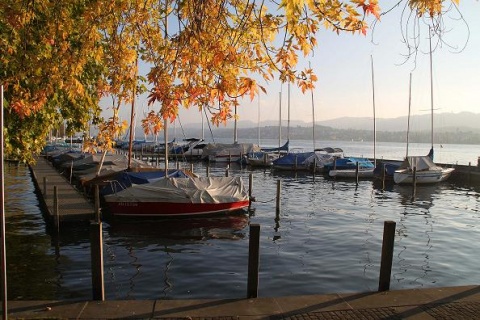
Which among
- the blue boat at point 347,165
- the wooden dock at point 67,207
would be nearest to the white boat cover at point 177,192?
the wooden dock at point 67,207

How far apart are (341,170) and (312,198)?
1582 cm

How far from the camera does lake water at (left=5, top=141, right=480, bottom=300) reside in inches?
424

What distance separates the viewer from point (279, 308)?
6.82m

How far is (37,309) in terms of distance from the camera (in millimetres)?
6688

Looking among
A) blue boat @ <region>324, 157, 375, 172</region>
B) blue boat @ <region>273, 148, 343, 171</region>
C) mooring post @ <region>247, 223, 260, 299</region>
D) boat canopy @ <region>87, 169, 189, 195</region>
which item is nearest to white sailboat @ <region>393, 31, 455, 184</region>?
blue boat @ <region>324, 157, 375, 172</region>

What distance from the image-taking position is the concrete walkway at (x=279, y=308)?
6.49 metres

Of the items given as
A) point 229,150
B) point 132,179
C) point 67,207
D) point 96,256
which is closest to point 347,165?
point 229,150

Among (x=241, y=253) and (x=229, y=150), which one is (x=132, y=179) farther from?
(x=229, y=150)

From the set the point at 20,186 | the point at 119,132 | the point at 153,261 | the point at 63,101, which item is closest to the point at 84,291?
the point at 153,261

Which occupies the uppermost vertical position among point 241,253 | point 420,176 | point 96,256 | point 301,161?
point 96,256

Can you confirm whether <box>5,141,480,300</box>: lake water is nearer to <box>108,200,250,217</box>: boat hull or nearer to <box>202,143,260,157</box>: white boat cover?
<box>108,200,250,217</box>: boat hull

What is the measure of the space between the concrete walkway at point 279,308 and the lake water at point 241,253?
3156 mm

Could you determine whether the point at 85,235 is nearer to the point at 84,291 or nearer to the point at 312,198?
the point at 84,291

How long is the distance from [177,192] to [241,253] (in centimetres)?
600
